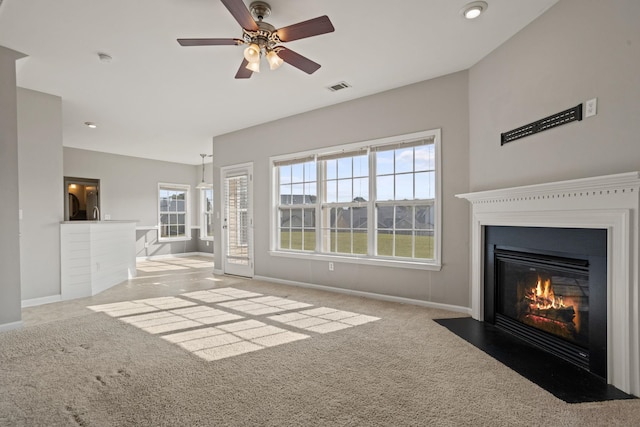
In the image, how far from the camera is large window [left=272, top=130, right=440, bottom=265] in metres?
3.99

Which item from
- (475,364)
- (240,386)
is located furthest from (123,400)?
(475,364)

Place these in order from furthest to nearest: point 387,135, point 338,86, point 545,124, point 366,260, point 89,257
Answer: point 89,257 < point 366,260 < point 387,135 < point 338,86 < point 545,124

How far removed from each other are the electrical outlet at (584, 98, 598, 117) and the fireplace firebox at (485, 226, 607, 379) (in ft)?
2.72

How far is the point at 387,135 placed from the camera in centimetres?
420

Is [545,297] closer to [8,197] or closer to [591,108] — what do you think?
[591,108]

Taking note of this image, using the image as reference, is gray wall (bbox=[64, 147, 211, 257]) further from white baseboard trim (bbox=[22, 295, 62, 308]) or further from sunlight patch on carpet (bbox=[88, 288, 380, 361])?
sunlight patch on carpet (bbox=[88, 288, 380, 361])

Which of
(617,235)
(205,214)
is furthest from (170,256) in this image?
(617,235)

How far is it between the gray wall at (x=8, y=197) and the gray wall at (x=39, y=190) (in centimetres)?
97

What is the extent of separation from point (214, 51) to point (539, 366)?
3977 millimetres

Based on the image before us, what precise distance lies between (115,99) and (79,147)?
153 inches

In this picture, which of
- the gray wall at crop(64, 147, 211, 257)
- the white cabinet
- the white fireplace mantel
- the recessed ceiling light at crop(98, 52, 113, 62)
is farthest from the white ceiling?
the gray wall at crop(64, 147, 211, 257)

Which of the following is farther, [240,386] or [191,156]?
[191,156]

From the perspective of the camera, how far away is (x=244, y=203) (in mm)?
5992

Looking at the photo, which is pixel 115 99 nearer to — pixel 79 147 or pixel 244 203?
pixel 244 203
